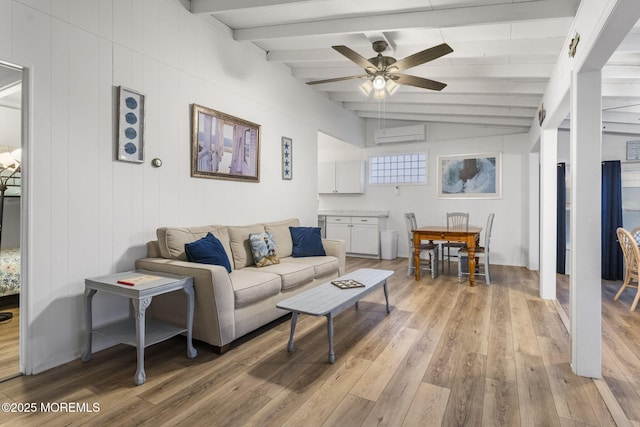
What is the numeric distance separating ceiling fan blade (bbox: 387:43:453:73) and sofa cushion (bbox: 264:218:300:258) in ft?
7.08

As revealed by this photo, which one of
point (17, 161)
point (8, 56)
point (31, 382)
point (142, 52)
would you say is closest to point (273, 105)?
point (142, 52)

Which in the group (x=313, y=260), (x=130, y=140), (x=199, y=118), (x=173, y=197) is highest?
(x=199, y=118)

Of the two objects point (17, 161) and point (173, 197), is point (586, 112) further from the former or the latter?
point (17, 161)

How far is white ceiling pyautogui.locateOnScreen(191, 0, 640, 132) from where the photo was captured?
2.88 m

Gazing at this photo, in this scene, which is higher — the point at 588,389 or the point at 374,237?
the point at 374,237

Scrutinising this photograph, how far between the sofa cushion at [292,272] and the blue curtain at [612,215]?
187 inches

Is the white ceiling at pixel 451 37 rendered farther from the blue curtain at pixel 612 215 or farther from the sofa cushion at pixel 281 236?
the sofa cushion at pixel 281 236

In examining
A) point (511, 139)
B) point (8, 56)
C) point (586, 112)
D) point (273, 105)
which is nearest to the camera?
point (8, 56)

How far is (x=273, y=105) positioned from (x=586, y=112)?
11.0 ft

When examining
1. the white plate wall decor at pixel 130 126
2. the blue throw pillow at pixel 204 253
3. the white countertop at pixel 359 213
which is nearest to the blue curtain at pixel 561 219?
the white countertop at pixel 359 213

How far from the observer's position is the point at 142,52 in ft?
9.51

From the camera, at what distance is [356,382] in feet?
7.16

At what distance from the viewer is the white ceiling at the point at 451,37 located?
2.88 meters

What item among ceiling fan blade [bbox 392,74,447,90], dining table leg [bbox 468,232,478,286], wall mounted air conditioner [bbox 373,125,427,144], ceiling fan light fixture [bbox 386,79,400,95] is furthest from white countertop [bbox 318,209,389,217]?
ceiling fan blade [bbox 392,74,447,90]
